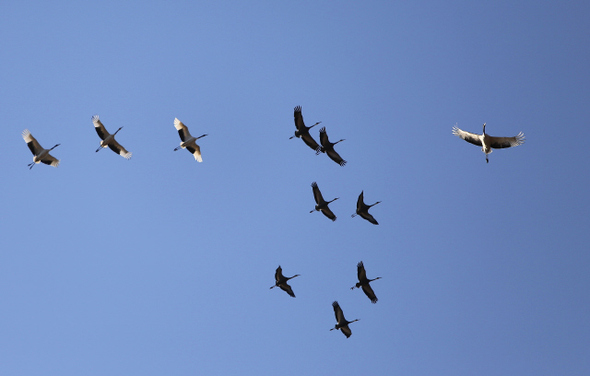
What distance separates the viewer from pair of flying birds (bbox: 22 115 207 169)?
4953cm

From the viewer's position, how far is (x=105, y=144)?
50.2m

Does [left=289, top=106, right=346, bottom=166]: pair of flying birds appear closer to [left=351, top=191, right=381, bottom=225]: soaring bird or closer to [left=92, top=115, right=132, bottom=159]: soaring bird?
[left=351, top=191, right=381, bottom=225]: soaring bird

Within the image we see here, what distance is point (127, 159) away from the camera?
50.8 meters

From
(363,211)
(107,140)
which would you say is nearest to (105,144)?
(107,140)

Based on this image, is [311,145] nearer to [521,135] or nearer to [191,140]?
[191,140]

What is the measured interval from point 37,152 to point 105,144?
4716 mm

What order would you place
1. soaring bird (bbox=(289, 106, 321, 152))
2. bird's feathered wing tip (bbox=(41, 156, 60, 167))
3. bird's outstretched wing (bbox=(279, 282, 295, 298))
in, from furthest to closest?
bird's feathered wing tip (bbox=(41, 156, 60, 167)) → bird's outstretched wing (bbox=(279, 282, 295, 298)) → soaring bird (bbox=(289, 106, 321, 152))

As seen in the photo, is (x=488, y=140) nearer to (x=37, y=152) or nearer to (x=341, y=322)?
(x=341, y=322)

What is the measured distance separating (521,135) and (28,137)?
3193 centimetres

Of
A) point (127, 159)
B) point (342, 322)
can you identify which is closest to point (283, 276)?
point (342, 322)

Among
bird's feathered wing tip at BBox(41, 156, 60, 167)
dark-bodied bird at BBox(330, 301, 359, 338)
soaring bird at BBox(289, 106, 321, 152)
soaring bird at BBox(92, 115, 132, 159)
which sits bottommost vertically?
dark-bodied bird at BBox(330, 301, 359, 338)

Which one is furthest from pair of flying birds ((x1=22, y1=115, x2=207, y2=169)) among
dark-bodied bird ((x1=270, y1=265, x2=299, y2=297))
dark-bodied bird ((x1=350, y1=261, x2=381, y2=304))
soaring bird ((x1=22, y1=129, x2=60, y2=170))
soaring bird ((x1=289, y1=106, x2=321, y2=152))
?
dark-bodied bird ((x1=350, y1=261, x2=381, y2=304))

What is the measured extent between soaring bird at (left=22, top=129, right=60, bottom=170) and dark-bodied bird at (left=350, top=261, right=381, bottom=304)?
2235 centimetres

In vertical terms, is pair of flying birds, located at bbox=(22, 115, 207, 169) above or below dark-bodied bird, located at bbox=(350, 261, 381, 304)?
above
